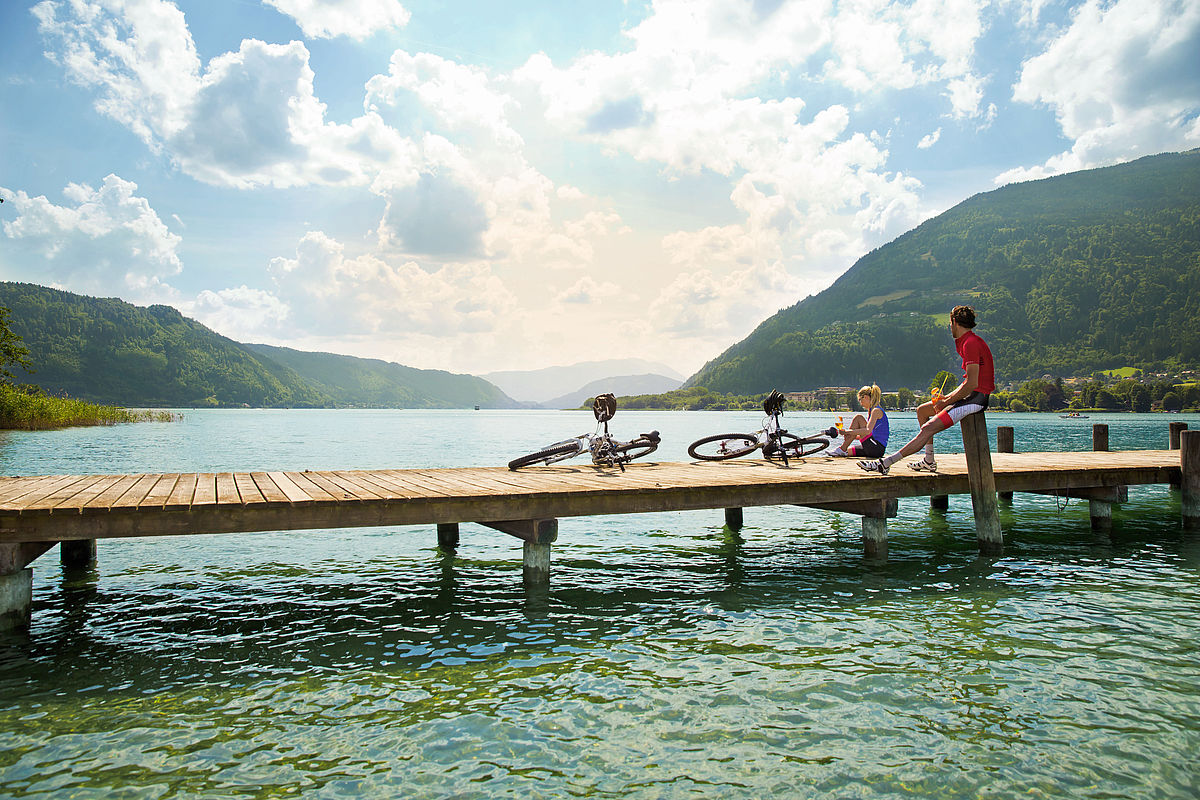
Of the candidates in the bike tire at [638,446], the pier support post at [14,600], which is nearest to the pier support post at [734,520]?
the bike tire at [638,446]

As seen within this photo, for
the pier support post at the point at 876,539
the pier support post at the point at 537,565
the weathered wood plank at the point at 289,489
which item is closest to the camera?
the weathered wood plank at the point at 289,489

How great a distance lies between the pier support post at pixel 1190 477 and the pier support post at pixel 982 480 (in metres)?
6.17

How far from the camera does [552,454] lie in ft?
44.6

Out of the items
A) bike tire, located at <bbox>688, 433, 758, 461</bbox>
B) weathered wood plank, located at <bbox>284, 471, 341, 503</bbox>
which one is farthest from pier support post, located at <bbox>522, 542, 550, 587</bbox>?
bike tire, located at <bbox>688, 433, 758, 461</bbox>

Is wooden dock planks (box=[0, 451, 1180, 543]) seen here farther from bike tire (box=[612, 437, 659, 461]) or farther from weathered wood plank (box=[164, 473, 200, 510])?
bike tire (box=[612, 437, 659, 461])

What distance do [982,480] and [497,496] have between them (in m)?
8.39

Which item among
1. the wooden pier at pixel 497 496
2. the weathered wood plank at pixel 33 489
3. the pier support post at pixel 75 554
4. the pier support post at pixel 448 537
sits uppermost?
the weathered wood plank at pixel 33 489

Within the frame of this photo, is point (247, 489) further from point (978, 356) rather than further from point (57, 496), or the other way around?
point (978, 356)

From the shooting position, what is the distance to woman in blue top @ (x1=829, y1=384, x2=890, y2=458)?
14430 millimetres

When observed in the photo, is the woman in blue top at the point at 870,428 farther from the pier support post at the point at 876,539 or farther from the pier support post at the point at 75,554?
the pier support post at the point at 75,554

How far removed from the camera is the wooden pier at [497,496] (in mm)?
8297

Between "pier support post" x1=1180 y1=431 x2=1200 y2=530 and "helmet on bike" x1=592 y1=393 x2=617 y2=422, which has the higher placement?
"helmet on bike" x1=592 y1=393 x2=617 y2=422

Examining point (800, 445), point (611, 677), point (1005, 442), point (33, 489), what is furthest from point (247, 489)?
point (1005, 442)

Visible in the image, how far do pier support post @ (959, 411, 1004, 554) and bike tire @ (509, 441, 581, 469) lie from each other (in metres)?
6.56
